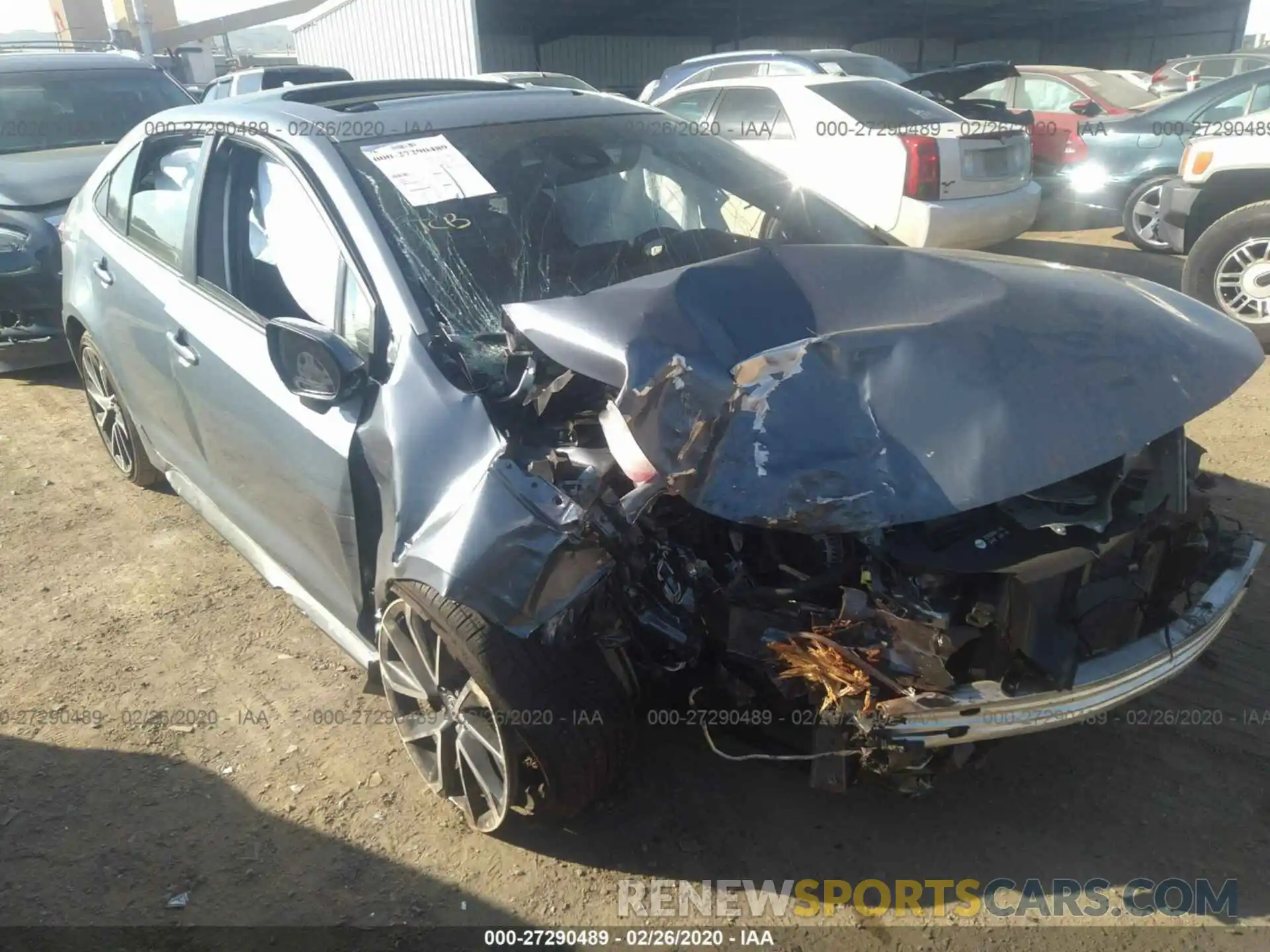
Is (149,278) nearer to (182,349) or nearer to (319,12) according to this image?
(182,349)

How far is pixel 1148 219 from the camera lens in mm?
8242

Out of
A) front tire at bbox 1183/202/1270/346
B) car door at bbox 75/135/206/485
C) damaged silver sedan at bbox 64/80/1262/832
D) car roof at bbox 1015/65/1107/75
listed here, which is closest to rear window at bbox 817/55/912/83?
car roof at bbox 1015/65/1107/75

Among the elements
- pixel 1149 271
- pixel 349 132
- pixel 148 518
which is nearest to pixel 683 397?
pixel 349 132

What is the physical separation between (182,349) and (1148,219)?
813cm

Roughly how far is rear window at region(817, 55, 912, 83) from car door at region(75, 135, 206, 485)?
26.6 feet

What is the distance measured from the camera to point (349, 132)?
2.86m

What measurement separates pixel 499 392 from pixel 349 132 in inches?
43.6

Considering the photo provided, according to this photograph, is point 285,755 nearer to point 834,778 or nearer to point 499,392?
point 499,392

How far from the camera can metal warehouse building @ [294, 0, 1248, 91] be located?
55.0ft

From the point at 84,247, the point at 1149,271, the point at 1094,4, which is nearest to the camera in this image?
the point at 84,247

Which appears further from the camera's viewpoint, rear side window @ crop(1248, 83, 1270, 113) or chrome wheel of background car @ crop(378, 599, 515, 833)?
rear side window @ crop(1248, 83, 1270, 113)

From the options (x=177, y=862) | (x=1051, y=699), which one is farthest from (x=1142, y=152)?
(x=177, y=862)

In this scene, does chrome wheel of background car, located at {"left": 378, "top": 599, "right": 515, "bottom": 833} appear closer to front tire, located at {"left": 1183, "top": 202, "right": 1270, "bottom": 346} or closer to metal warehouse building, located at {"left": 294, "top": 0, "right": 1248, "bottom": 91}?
front tire, located at {"left": 1183, "top": 202, "right": 1270, "bottom": 346}

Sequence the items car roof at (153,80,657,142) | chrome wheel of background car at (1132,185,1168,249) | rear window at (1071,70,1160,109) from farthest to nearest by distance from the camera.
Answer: rear window at (1071,70,1160,109) < chrome wheel of background car at (1132,185,1168,249) < car roof at (153,80,657,142)
